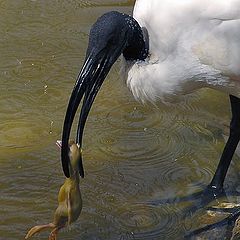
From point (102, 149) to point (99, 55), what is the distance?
3.43 feet

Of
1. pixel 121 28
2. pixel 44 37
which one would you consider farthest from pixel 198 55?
pixel 44 37

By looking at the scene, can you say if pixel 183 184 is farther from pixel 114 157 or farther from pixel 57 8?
pixel 57 8

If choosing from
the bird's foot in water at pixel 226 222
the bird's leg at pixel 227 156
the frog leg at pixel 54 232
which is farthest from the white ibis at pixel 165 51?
the bird's foot in water at pixel 226 222

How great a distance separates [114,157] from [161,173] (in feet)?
0.97

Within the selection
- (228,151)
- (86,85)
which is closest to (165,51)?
(86,85)

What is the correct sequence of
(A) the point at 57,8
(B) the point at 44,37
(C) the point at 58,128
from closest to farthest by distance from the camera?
(C) the point at 58,128
(B) the point at 44,37
(A) the point at 57,8

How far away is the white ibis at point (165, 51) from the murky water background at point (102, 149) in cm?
25

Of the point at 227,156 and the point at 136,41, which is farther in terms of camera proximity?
the point at 227,156

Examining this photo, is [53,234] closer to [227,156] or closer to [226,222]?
[226,222]

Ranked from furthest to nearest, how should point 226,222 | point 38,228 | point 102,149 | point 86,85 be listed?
point 102,149 → point 226,222 → point 86,85 → point 38,228

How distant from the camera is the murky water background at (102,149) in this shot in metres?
4.42

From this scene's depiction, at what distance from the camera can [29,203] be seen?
178 inches

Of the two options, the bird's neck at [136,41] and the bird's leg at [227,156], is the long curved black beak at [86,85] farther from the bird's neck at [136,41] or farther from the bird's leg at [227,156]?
the bird's leg at [227,156]

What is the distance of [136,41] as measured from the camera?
4230 millimetres
